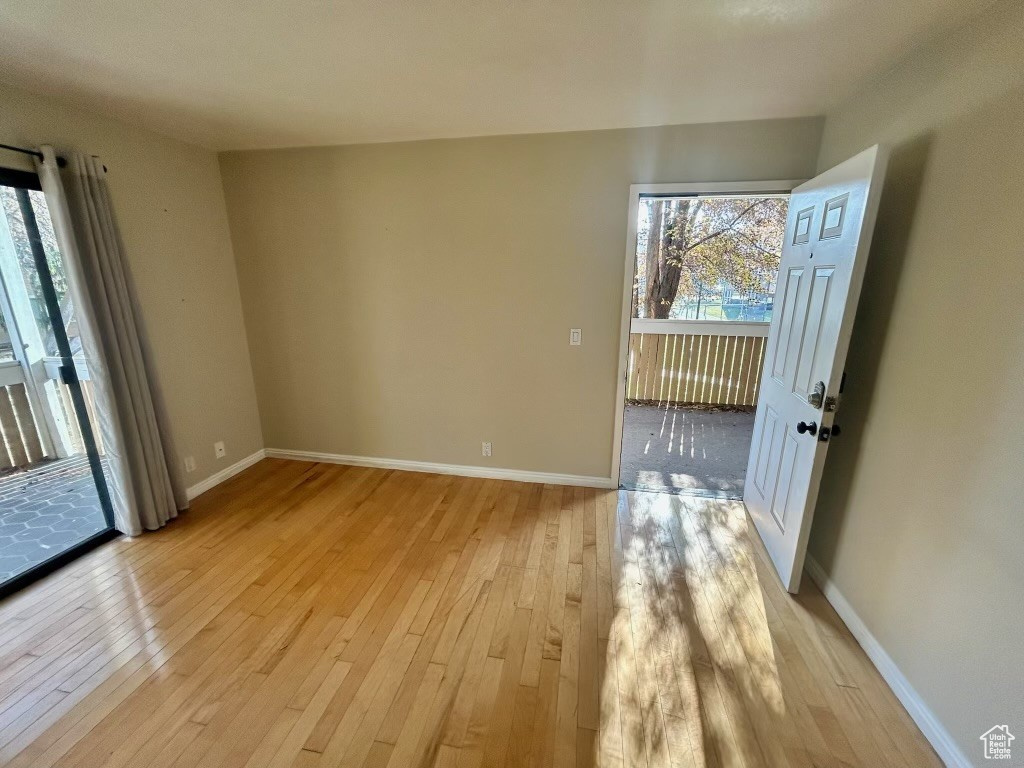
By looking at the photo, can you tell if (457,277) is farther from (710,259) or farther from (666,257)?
(710,259)

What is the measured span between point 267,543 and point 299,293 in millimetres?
1807

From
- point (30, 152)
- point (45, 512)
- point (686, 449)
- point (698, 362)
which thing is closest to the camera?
point (30, 152)

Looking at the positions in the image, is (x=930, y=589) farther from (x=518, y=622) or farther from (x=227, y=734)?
(x=227, y=734)

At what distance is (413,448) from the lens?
328cm

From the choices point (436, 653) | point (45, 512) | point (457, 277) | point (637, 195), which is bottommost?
point (436, 653)

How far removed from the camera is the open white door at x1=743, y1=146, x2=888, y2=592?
5.35 ft

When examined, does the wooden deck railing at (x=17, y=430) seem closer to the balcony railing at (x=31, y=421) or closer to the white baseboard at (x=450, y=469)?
the balcony railing at (x=31, y=421)

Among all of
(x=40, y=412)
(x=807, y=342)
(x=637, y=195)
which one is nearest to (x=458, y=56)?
(x=637, y=195)

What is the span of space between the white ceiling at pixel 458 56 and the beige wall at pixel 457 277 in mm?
269

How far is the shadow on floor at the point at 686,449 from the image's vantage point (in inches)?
123

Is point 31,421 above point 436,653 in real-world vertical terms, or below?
above

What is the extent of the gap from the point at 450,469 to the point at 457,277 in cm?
152

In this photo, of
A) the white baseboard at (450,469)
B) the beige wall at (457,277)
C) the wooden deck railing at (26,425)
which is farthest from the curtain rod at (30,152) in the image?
the white baseboard at (450,469)

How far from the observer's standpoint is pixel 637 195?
2.50 m
